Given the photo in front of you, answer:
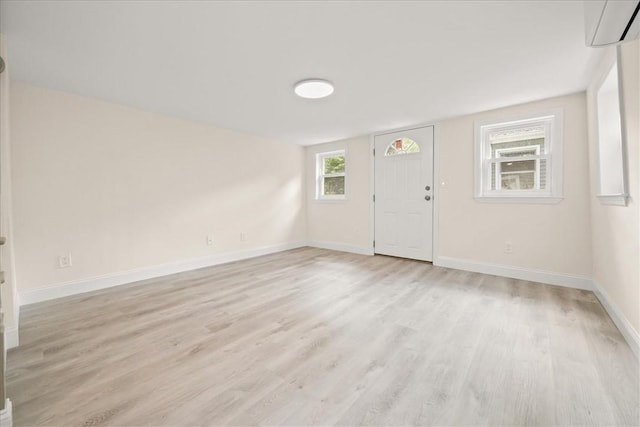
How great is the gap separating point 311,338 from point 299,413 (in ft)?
2.33

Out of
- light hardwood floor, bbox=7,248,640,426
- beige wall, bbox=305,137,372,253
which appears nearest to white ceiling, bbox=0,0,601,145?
beige wall, bbox=305,137,372,253

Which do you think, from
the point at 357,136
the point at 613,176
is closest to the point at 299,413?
the point at 613,176

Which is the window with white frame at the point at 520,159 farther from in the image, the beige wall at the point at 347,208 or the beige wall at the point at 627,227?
the beige wall at the point at 347,208

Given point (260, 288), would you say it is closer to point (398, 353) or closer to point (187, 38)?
point (398, 353)

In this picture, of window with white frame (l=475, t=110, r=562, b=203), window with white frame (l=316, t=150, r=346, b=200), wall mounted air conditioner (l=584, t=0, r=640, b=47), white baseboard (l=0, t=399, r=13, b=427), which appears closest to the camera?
wall mounted air conditioner (l=584, t=0, r=640, b=47)

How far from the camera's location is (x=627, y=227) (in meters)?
1.92

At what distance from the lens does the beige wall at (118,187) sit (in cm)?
271

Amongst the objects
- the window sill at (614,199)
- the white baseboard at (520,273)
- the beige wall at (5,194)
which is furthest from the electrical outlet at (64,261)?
the window sill at (614,199)

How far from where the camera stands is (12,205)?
2.57 metres

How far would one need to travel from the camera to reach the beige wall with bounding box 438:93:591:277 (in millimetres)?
3061

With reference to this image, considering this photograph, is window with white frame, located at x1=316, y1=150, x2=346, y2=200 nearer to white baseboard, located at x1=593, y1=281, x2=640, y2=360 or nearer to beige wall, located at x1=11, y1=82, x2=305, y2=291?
beige wall, located at x1=11, y1=82, x2=305, y2=291

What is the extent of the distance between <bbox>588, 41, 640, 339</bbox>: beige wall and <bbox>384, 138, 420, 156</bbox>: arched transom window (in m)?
2.15

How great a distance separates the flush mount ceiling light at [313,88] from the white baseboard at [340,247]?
2994mm

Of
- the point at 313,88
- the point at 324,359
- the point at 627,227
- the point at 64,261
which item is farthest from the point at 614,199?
the point at 64,261
